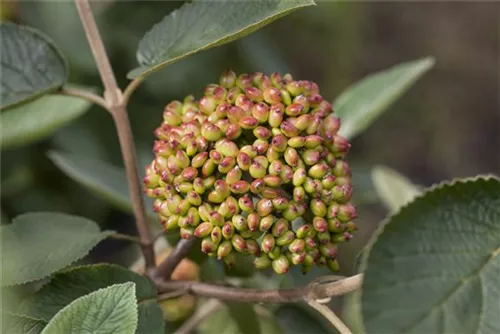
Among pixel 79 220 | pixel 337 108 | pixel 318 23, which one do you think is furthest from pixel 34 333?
pixel 318 23

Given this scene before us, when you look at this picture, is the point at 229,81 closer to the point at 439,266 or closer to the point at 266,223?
the point at 266,223

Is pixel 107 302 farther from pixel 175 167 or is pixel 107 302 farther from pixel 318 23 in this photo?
pixel 318 23

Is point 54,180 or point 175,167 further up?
point 175,167

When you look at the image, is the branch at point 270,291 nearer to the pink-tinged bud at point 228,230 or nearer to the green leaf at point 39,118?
the pink-tinged bud at point 228,230

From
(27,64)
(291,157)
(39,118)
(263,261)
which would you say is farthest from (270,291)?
(39,118)

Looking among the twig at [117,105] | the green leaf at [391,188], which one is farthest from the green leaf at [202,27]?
the green leaf at [391,188]

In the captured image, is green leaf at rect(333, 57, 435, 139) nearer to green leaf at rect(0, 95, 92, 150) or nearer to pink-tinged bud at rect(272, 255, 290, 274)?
green leaf at rect(0, 95, 92, 150)
